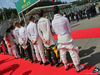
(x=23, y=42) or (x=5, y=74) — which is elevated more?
(x=23, y=42)

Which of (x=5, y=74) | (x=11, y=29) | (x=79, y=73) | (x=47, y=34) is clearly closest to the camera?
(x=79, y=73)

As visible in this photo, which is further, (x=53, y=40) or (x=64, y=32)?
(x=53, y=40)

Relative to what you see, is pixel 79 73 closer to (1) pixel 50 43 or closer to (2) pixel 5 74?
(1) pixel 50 43

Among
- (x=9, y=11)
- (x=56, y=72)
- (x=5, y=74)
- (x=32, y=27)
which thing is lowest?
(x=5, y=74)

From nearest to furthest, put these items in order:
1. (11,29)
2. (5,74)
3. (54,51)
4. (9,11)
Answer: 1. (54,51)
2. (5,74)
3. (11,29)
4. (9,11)

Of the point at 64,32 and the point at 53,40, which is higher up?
the point at 64,32

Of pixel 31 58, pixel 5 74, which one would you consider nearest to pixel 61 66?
pixel 31 58

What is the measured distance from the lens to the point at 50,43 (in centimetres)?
341

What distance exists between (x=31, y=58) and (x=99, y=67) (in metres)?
3.04

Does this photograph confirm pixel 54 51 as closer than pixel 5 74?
Yes

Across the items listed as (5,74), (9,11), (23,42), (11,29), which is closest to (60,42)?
(23,42)

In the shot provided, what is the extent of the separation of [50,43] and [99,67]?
1748 millimetres

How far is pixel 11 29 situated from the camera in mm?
5359

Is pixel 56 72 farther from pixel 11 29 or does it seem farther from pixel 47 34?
pixel 11 29
